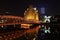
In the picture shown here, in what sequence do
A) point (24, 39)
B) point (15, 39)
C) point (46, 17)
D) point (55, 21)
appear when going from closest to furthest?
point (15, 39) → point (24, 39) → point (55, 21) → point (46, 17)

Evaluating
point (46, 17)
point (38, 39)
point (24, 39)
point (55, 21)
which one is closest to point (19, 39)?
point (24, 39)

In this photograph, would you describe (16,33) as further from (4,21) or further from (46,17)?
(46,17)

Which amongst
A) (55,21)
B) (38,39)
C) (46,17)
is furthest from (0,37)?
(46,17)

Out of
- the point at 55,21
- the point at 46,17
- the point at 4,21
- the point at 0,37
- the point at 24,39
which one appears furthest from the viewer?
the point at 46,17

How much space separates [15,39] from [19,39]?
79cm

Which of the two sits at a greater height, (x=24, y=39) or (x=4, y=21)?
(x=4, y=21)

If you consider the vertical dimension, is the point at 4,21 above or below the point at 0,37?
above

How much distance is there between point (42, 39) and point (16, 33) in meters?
3.81

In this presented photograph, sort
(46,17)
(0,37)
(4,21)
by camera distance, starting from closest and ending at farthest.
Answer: (0,37) < (4,21) < (46,17)

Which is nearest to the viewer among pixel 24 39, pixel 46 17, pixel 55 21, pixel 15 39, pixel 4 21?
pixel 15 39

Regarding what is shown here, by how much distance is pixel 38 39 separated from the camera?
18.2 metres

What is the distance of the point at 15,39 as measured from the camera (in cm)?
1656

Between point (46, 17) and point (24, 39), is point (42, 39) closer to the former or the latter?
point (24, 39)

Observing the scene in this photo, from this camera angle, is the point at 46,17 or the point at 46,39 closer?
the point at 46,39
